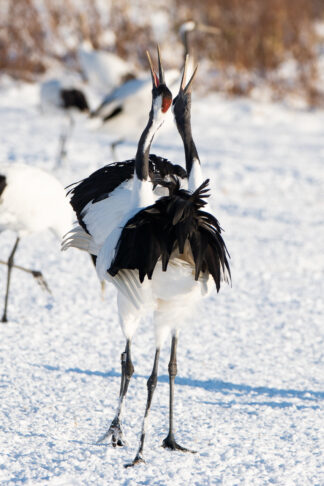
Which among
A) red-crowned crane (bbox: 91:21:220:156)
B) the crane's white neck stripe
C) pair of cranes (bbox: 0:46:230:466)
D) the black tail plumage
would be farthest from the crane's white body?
red-crowned crane (bbox: 91:21:220:156)

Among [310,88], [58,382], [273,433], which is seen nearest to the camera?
[273,433]

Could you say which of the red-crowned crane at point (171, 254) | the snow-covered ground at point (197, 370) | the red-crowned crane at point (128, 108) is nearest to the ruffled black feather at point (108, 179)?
the red-crowned crane at point (171, 254)

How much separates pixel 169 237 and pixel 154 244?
7 centimetres

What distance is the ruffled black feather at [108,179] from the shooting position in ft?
12.7

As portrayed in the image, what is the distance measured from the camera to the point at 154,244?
10.1 ft

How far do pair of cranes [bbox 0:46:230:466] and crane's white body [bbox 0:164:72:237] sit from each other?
1.38 metres

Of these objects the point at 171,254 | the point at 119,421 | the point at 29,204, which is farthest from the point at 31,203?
the point at 171,254

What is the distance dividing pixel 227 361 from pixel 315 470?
1.41 m

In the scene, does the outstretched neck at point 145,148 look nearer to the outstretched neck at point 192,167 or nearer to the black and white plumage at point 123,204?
the black and white plumage at point 123,204

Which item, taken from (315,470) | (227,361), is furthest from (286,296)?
(315,470)

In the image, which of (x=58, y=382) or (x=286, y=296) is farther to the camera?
(x=286, y=296)

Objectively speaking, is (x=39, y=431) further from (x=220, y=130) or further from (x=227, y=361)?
(x=220, y=130)

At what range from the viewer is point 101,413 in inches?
151

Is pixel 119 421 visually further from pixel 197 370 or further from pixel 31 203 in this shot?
pixel 31 203
